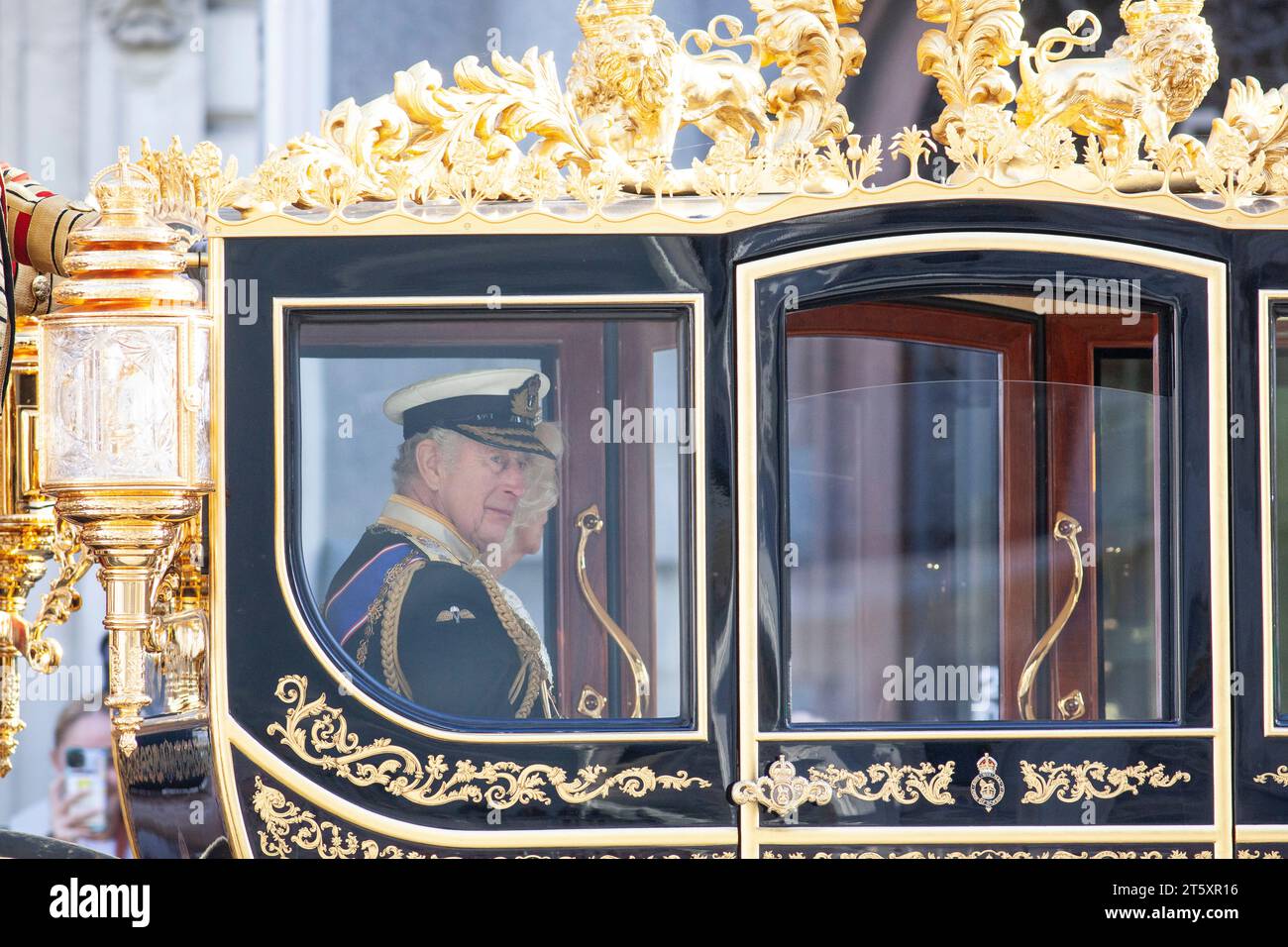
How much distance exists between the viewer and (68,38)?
470 centimetres

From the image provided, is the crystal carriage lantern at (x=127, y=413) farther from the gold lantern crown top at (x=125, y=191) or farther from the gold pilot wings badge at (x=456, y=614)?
the gold pilot wings badge at (x=456, y=614)

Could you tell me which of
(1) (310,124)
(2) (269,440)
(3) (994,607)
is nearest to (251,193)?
(2) (269,440)

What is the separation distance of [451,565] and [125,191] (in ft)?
2.74

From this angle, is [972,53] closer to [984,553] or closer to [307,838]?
[984,553]

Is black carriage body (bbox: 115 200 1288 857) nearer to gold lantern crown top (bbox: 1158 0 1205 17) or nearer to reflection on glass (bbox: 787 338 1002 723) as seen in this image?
reflection on glass (bbox: 787 338 1002 723)

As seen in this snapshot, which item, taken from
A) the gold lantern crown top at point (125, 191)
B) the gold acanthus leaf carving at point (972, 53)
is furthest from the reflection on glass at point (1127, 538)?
the gold lantern crown top at point (125, 191)

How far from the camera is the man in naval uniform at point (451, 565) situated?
2.62m

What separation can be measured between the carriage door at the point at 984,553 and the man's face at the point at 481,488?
42cm

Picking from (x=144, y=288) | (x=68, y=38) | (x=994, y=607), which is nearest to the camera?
(x=144, y=288)

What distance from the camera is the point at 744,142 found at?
2.68m

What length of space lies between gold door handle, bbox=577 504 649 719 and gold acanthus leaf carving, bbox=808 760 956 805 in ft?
1.04
